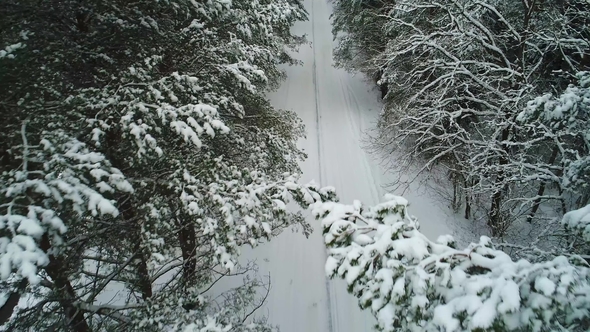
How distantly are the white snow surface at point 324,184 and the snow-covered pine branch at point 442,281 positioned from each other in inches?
26.5

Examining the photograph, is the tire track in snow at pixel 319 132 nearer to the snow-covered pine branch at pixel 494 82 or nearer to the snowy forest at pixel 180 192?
the snow-covered pine branch at pixel 494 82

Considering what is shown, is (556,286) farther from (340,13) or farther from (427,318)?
(340,13)

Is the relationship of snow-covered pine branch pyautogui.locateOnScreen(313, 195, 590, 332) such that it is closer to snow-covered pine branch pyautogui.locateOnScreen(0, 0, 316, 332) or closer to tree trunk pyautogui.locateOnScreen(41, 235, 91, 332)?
snow-covered pine branch pyautogui.locateOnScreen(0, 0, 316, 332)

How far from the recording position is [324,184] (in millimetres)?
13516

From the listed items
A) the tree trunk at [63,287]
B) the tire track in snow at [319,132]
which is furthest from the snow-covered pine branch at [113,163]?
the tire track in snow at [319,132]

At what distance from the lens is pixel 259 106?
8.89 meters

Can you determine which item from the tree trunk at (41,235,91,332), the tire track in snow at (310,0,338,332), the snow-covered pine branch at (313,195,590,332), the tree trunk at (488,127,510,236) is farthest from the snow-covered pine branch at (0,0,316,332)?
the tree trunk at (488,127,510,236)

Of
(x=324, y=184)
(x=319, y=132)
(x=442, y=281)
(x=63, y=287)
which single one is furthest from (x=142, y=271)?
(x=319, y=132)

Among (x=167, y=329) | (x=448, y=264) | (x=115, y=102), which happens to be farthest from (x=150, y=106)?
(x=448, y=264)

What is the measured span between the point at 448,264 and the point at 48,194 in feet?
10.8

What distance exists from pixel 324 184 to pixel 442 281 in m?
10.9

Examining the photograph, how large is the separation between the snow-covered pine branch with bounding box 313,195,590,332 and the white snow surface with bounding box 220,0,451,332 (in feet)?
2.20

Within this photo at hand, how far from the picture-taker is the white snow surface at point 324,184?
9.20 m

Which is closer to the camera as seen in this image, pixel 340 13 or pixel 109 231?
pixel 109 231
